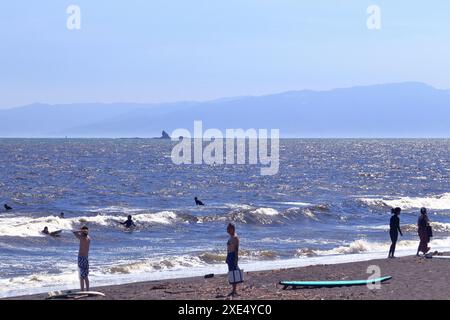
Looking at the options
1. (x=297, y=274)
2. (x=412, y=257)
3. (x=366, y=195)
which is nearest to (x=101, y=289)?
(x=297, y=274)

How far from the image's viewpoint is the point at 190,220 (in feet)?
144

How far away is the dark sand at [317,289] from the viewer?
16875 millimetres

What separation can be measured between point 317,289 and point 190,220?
86.7ft

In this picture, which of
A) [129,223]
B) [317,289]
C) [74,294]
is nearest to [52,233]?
[129,223]

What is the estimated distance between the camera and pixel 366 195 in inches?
2621

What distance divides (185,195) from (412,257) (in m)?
38.8

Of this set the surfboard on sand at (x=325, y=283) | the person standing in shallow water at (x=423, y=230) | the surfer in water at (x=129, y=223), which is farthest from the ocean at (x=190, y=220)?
the surfboard on sand at (x=325, y=283)

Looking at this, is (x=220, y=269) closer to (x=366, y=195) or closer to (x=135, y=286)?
(x=135, y=286)

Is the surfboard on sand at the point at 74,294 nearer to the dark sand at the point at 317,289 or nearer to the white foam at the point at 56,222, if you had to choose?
the dark sand at the point at 317,289

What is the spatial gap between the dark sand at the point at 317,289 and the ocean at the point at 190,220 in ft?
8.77

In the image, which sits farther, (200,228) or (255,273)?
(200,228)

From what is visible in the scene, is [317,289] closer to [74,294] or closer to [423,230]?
[74,294]

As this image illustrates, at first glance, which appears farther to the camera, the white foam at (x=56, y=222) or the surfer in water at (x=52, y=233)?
the white foam at (x=56, y=222)
